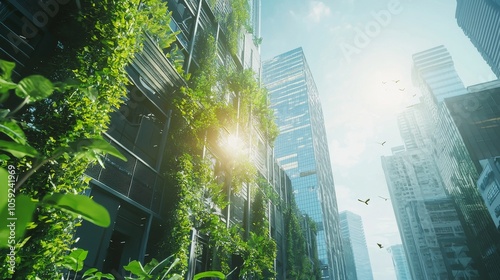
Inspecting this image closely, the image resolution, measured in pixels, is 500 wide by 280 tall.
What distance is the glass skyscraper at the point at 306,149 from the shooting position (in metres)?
93.7

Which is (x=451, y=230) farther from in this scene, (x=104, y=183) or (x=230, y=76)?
(x=104, y=183)

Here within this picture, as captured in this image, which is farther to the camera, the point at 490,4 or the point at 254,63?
the point at 490,4

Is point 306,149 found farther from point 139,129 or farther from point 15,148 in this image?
point 15,148

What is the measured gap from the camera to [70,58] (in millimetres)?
5238

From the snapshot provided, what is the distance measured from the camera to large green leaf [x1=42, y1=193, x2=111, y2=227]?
752mm

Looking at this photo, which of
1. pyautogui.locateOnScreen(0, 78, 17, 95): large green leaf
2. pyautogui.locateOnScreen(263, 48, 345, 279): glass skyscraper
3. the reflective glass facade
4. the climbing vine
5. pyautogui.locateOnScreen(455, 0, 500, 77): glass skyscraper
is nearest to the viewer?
pyautogui.locateOnScreen(0, 78, 17, 95): large green leaf

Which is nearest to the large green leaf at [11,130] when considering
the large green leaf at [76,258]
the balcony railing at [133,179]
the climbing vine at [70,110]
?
the large green leaf at [76,258]

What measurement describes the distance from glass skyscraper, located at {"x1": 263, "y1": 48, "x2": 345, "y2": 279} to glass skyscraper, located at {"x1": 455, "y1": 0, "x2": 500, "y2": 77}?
237ft

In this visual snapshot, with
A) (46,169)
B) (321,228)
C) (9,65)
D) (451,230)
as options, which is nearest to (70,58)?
(46,169)

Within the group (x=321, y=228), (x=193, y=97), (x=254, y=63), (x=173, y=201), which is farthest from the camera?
(x=321, y=228)

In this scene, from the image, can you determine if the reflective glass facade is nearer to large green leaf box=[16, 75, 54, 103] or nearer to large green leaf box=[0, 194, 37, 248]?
large green leaf box=[16, 75, 54, 103]

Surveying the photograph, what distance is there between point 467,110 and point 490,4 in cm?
5665

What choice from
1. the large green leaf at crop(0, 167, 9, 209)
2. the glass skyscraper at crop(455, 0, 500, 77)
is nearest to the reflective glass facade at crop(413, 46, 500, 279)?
the glass skyscraper at crop(455, 0, 500, 77)

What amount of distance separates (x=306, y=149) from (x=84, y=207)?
388 ft
